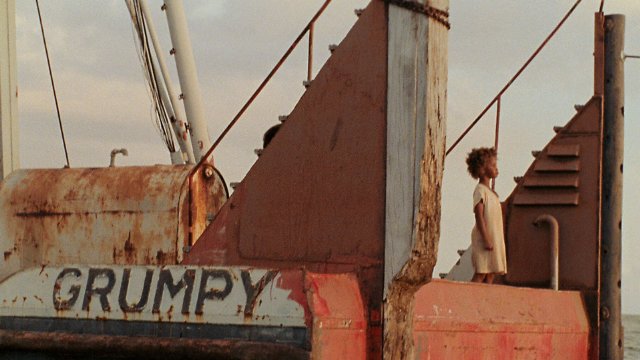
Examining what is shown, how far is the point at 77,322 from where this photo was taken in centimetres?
618

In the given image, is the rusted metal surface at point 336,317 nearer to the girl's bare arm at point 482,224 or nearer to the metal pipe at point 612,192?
the girl's bare arm at point 482,224

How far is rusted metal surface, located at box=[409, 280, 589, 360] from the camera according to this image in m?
6.45

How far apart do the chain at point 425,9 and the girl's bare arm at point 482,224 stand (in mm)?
2636

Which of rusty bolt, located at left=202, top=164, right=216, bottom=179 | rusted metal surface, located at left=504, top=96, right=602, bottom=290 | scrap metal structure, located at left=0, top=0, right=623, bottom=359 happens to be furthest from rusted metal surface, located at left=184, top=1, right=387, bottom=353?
rusted metal surface, located at left=504, top=96, right=602, bottom=290

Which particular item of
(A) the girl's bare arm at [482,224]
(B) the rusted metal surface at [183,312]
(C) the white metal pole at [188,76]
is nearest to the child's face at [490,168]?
(A) the girl's bare arm at [482,224]

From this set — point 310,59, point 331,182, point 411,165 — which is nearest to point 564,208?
point 310,59

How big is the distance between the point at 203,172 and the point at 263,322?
9.66ft

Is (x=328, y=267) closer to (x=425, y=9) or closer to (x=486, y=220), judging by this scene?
(x=425, y=9)

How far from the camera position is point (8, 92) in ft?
35.5

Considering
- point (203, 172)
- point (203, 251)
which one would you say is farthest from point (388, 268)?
point (203, 172)

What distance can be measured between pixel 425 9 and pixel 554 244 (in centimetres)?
357

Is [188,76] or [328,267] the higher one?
[188,76]

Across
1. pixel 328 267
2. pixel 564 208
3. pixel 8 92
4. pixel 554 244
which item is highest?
pixel 8 92

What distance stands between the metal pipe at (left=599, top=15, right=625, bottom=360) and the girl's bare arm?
1.00 m
